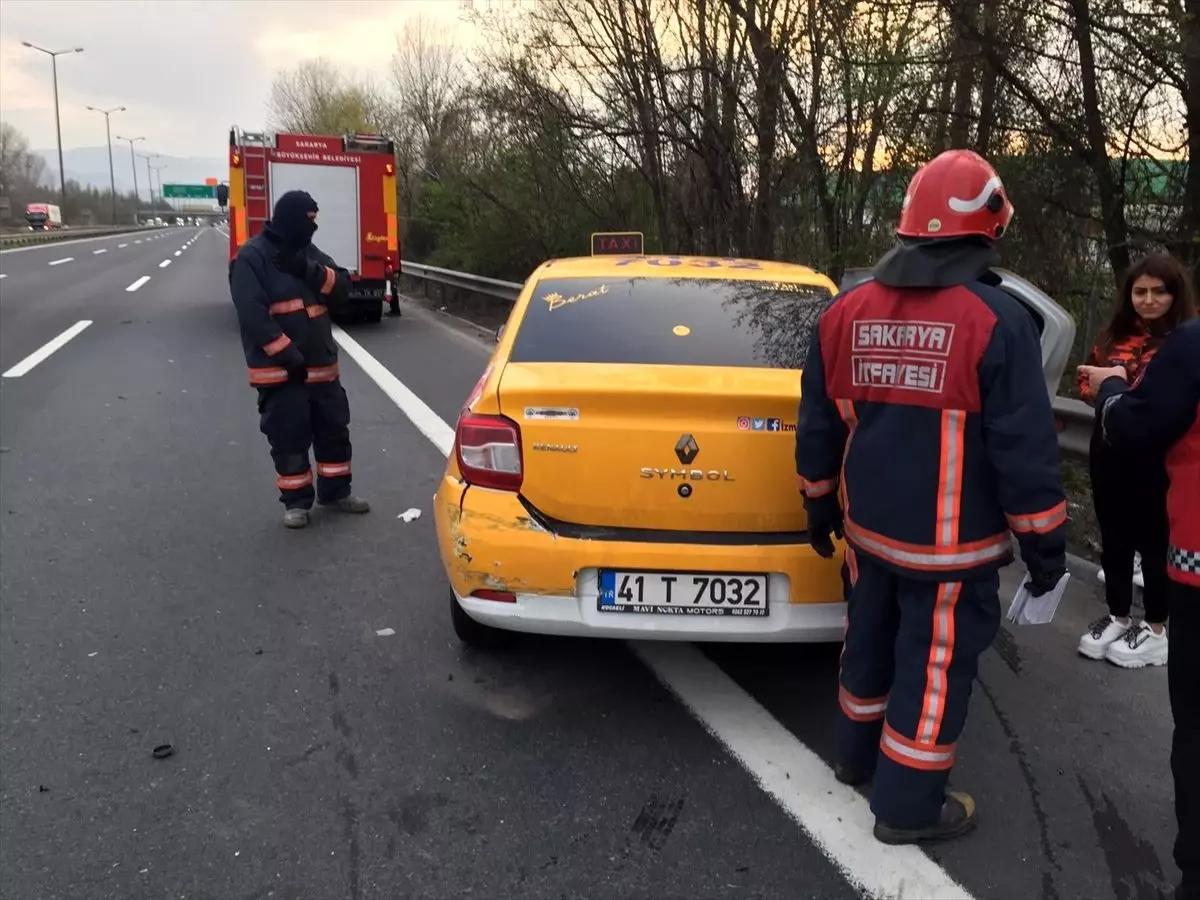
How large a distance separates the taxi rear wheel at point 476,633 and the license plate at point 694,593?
0.84m

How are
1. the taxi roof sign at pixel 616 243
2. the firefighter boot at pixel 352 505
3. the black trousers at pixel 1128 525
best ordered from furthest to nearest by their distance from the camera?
the taxi roof sign at pixel 616 243 → the firefighter boot at pixel 352 505 → the black trousers at pixel 1128 525

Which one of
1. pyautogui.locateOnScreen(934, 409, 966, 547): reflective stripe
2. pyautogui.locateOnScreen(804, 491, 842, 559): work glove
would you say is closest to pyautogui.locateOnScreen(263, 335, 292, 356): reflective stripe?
pyautogui.locateOnScreen(804, 491, 842, 559): work glove

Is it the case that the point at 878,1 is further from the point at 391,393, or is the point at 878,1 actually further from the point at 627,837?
the point at 627,837

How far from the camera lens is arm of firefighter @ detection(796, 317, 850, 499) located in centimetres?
267

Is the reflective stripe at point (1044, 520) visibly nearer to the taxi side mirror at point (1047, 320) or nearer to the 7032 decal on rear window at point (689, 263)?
the taxi side mirror at point (1047, 320)

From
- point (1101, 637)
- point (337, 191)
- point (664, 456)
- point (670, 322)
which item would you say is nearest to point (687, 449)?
point (664, 456)

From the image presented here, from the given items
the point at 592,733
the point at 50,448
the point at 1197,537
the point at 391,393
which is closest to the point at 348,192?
the point at 391,393

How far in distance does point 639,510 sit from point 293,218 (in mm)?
3005

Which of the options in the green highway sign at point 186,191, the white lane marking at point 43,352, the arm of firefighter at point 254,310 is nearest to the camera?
the arm of firefighter at point 254,310

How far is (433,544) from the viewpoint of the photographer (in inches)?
205

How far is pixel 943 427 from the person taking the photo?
2.42 m

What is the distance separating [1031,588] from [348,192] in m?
14.0

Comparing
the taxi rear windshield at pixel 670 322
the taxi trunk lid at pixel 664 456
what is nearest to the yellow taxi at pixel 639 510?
the taxi trunk lid at pixel 664 456

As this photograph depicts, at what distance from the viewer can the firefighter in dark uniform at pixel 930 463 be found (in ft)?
7.73
